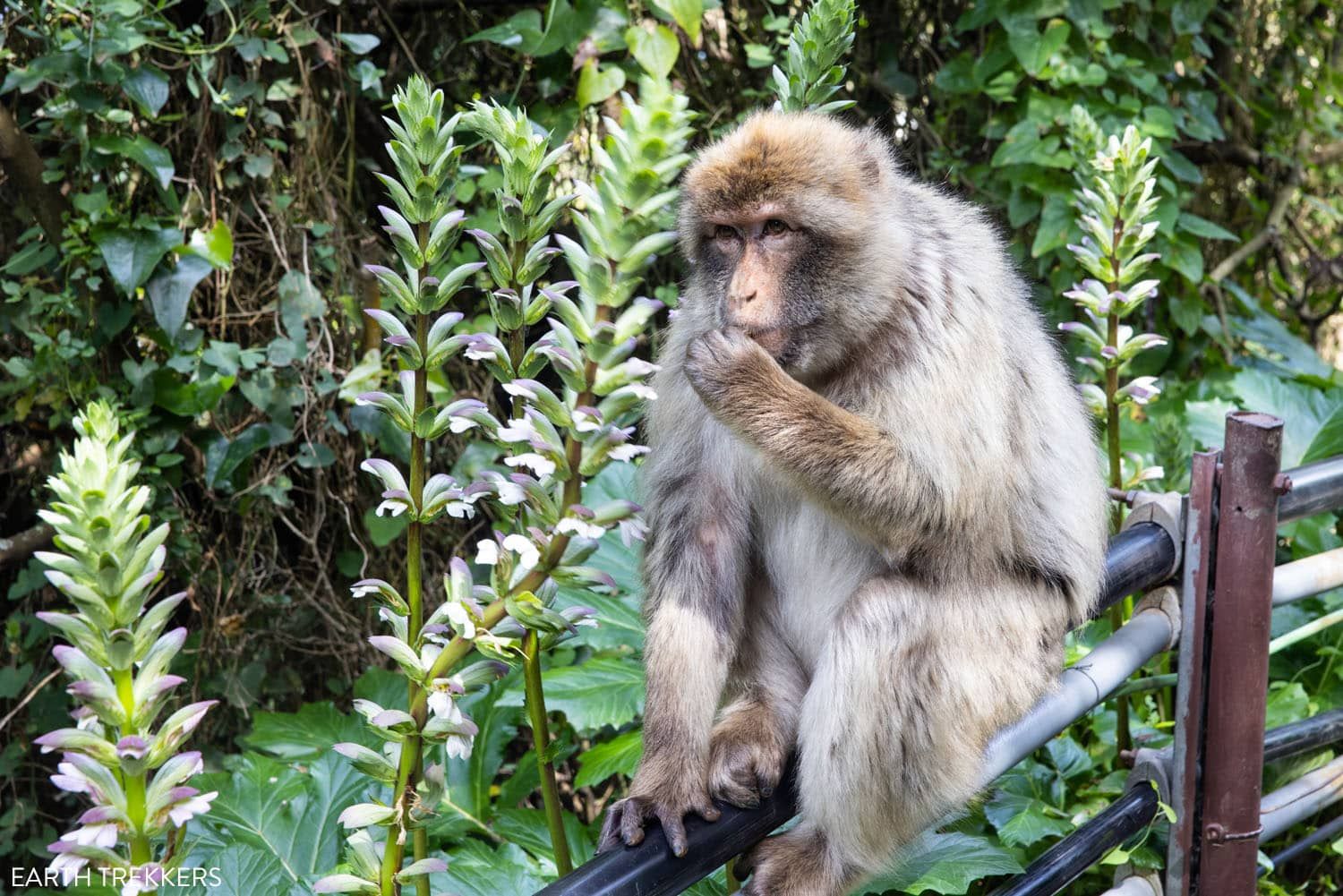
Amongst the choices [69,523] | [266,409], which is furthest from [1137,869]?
[266,409]

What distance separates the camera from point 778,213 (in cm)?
237

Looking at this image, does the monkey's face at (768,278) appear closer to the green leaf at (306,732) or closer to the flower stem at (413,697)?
the flower stem at (413,697)

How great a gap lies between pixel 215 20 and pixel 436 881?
275cm

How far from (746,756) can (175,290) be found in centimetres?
227

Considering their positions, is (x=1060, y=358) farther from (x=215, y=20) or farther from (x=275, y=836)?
(x=215, y=20)

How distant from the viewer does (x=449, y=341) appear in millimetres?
1451

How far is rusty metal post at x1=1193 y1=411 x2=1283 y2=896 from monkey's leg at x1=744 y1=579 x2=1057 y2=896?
0.40 meters

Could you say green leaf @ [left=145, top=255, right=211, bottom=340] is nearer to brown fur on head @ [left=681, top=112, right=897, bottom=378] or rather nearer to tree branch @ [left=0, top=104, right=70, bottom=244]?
tree branch @ [left=0, top=104, right=70, bottom=244]

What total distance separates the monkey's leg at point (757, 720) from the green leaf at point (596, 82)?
177 cm

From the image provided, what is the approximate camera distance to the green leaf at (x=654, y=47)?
11.7ft

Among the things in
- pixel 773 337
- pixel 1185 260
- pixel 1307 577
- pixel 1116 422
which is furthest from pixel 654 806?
pixel 1185 260

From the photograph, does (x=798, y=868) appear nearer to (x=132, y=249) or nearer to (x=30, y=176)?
(x=132, y=249)

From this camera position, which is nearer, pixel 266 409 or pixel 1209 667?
pixel 1209 667

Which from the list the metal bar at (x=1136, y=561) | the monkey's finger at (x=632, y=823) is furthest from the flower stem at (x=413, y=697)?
the metal bar at (x=1136, y=561)
